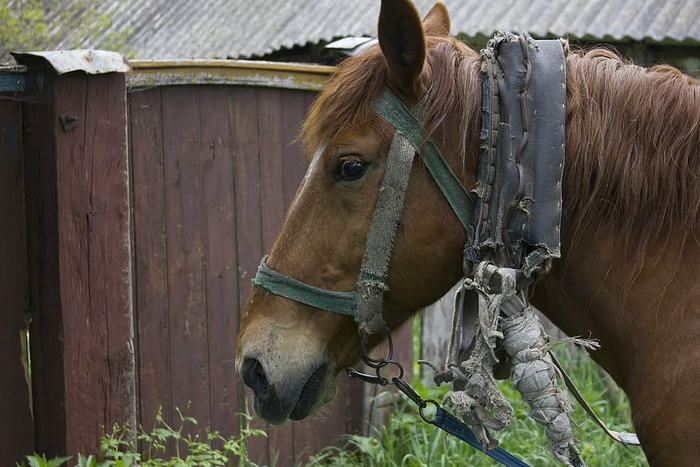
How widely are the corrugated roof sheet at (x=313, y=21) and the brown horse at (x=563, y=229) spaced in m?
5.91

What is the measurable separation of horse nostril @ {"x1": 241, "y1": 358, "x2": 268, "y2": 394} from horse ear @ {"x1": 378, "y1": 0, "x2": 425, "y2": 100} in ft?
2.55

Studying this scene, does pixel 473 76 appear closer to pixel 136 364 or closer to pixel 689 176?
pixel 689 176

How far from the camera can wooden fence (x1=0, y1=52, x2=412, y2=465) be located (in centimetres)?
316

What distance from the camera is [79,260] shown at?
317 centimetres

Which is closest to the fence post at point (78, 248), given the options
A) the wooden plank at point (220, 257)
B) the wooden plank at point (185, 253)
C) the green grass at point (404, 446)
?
the green grass at point (404, 446)

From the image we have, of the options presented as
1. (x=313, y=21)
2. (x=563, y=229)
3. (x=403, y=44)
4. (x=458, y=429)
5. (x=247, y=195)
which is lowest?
(x=458, y=429)

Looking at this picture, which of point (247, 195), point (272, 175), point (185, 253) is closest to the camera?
point (185, 253)

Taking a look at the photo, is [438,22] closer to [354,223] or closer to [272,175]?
[354,223]

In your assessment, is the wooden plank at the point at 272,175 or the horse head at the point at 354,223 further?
the wooden plank at the point at 272,175

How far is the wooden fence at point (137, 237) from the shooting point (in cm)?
316

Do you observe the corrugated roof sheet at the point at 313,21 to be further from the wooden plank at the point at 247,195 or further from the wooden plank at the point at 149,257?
the wooden plank at the point at 149,257

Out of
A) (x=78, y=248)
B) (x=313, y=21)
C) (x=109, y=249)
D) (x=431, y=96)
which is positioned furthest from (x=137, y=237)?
(x=313, y=21)

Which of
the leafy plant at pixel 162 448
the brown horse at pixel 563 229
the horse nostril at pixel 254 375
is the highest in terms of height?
the brown horse at pixel 563 229

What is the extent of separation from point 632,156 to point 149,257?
233 centimetres
